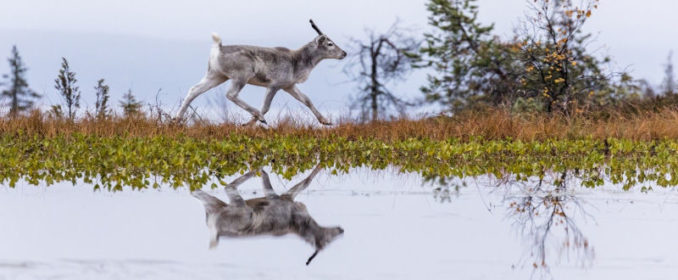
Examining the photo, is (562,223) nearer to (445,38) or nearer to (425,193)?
(425,193)

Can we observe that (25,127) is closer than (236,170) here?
No

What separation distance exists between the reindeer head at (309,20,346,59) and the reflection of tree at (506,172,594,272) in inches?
374

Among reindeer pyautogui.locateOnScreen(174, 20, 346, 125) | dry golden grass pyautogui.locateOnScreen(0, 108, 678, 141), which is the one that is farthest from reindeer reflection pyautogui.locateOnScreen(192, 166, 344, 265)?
reindeer pyautogui.locateOnScreen(174, 20, 346, 125)

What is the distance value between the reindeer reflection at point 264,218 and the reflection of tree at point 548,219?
130 centimetres

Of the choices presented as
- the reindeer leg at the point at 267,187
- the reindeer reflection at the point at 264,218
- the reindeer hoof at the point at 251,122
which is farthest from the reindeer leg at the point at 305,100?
the reindeer reflection at the point at 264,218

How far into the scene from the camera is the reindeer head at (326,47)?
19391mm

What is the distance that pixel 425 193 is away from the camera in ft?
30.7

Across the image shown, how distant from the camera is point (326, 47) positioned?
768 inches

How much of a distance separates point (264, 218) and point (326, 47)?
1232 centimetres

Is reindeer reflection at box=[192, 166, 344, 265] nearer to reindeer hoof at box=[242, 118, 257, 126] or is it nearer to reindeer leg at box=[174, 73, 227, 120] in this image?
reindeer hoof at box=[242, 118, 257, 126]

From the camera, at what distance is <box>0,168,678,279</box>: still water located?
534cm

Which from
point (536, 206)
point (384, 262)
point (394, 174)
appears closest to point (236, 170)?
point (394, 174)

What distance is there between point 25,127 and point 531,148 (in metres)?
8.58

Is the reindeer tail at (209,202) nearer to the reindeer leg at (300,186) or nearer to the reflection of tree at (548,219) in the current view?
the reindeer leg at (300,186)
